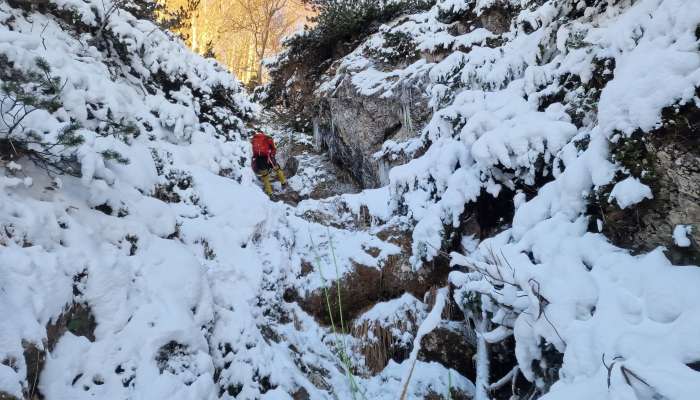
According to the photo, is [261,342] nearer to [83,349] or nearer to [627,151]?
[83,349]

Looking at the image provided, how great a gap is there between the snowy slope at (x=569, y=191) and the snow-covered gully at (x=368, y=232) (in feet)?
0.05

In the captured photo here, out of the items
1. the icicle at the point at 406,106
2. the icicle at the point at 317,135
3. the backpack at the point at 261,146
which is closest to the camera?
the backpack at the point at 261,146

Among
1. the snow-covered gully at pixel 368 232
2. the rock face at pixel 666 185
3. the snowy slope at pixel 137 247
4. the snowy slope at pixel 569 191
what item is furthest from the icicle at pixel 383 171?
the rock face at pixel 666 185

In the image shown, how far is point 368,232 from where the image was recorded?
207 inches

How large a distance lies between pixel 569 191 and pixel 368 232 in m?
2.85

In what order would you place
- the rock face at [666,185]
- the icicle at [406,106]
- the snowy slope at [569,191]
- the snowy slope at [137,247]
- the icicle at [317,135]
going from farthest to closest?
the icicle at [317,135] → the icicle at [406,106] → the snowy slope at [137,247] → the rock face at [666,185] → the snowy slope at [569,191]

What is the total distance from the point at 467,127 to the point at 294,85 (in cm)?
796

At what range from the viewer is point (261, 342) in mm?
3377

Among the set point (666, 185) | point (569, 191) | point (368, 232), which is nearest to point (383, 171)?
point (368, 232)

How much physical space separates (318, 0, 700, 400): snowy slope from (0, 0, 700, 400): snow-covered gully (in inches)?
0.6

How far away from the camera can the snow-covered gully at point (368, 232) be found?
83.0 inches

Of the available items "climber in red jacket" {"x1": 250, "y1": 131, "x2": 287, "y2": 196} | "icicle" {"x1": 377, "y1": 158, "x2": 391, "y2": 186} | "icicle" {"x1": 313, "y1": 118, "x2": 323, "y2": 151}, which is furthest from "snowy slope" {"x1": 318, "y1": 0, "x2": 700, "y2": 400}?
"icicle" {"x1": 313, "y1": 118, "x2": 323, "y2": 151}

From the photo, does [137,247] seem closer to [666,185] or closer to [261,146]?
[666,185]

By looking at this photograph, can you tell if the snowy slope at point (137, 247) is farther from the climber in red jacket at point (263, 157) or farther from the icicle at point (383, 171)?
the icicle at point (383, 171)
